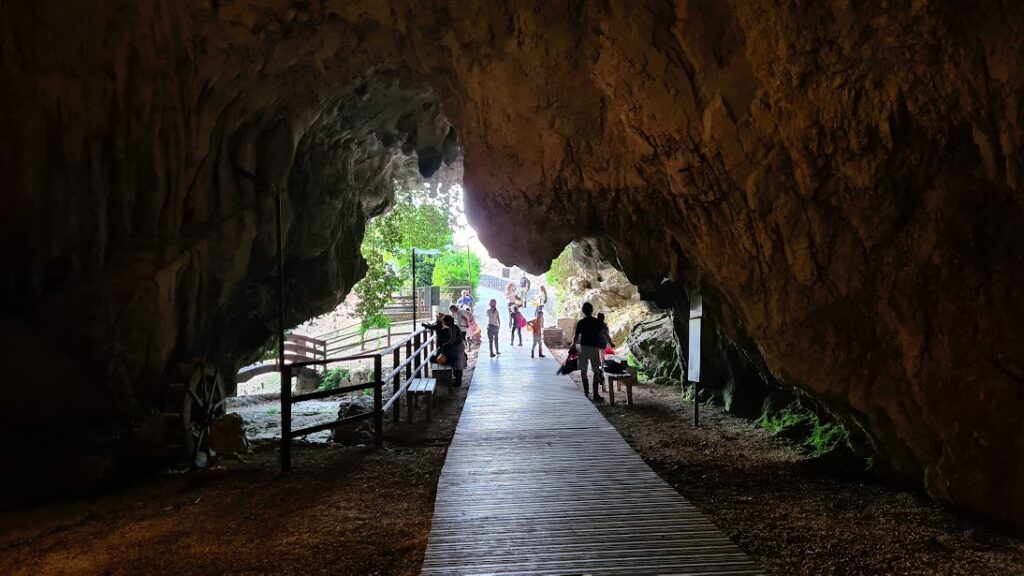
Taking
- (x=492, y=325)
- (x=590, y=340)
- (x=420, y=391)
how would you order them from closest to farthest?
(x=420, y=391)
(x=590, y=340)
(x=492, y=325)

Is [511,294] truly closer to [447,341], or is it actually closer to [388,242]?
[388,242]

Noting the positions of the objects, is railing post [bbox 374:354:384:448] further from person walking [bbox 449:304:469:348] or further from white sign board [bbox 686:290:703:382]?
person walking [bbox 449:304:469:348]

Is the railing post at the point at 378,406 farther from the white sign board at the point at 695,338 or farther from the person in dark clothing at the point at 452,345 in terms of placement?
the white sign board at the point at 695,338

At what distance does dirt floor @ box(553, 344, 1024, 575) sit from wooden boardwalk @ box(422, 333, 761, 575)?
0.46m

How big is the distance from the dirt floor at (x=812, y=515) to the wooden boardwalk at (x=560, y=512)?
0.46 m

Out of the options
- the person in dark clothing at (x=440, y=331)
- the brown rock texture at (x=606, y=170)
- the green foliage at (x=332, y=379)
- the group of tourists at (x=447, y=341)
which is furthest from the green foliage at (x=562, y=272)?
the brown rock texture at (x=606, y=170)

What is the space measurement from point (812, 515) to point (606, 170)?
4.31 metres

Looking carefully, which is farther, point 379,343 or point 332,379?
point 379,343

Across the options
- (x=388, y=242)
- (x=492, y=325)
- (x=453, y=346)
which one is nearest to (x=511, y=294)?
(x=388, y=242)

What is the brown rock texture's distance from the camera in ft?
14.0

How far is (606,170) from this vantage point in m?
6.83

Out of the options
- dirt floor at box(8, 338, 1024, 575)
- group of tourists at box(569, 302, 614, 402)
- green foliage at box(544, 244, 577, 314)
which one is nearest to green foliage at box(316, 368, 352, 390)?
group of tourists at box(569, 302, 614, 402)

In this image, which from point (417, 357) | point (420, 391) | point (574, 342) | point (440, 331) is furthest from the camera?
point (440, 331)

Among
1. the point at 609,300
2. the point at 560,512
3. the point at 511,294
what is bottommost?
the point at 560,512
